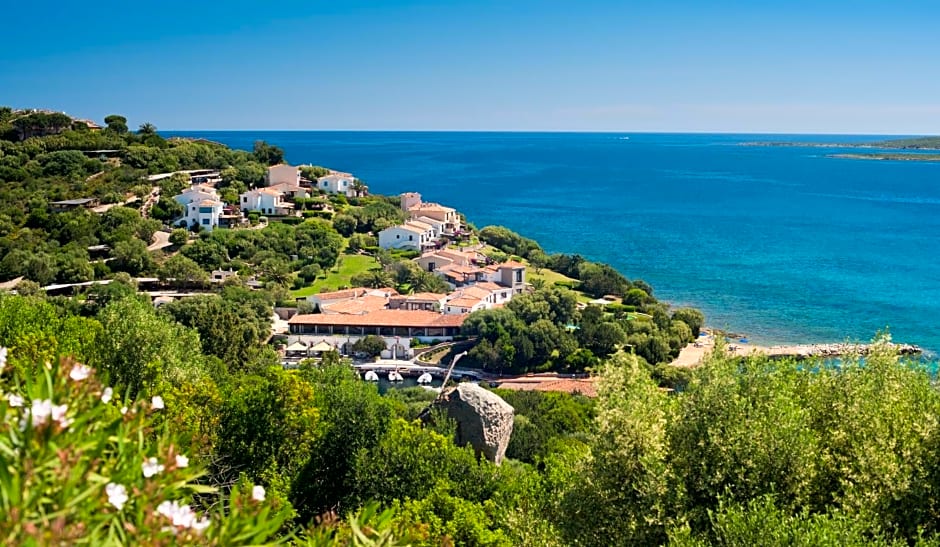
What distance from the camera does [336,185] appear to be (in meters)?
81.8

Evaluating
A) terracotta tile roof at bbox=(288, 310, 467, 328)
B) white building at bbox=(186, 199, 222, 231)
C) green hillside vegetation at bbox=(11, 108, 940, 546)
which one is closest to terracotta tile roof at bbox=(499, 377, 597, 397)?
green hillside vegetation at bbox=(11, 108, 940, 546)

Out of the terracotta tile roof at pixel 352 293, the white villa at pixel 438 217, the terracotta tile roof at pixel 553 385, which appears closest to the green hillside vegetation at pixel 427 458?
the terracotta tile roof at pixel 553 385

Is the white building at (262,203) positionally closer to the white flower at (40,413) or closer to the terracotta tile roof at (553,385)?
the terracotta tile roof at (553,385)

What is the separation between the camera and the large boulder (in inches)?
732

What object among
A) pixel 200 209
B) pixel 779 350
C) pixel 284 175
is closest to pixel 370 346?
pixel 779 350

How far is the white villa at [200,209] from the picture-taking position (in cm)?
6350

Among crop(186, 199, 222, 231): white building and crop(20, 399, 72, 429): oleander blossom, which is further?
crop(186, 199, 222, 231): white building

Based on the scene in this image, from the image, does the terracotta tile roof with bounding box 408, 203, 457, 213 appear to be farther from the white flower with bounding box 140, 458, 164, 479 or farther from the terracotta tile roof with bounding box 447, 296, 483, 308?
the white flower with bounding box 140, 458, 164, 479

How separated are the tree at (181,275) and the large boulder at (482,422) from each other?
37.2 meters

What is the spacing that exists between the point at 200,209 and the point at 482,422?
168 ft

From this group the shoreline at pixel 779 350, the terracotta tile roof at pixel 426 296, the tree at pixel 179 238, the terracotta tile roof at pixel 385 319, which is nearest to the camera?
the shoreline at pixel 779 350

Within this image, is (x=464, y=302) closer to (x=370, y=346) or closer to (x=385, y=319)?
(x=385, y=319)

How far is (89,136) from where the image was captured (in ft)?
264

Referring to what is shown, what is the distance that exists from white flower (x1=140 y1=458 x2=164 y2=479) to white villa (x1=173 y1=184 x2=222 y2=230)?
62.1 metres
